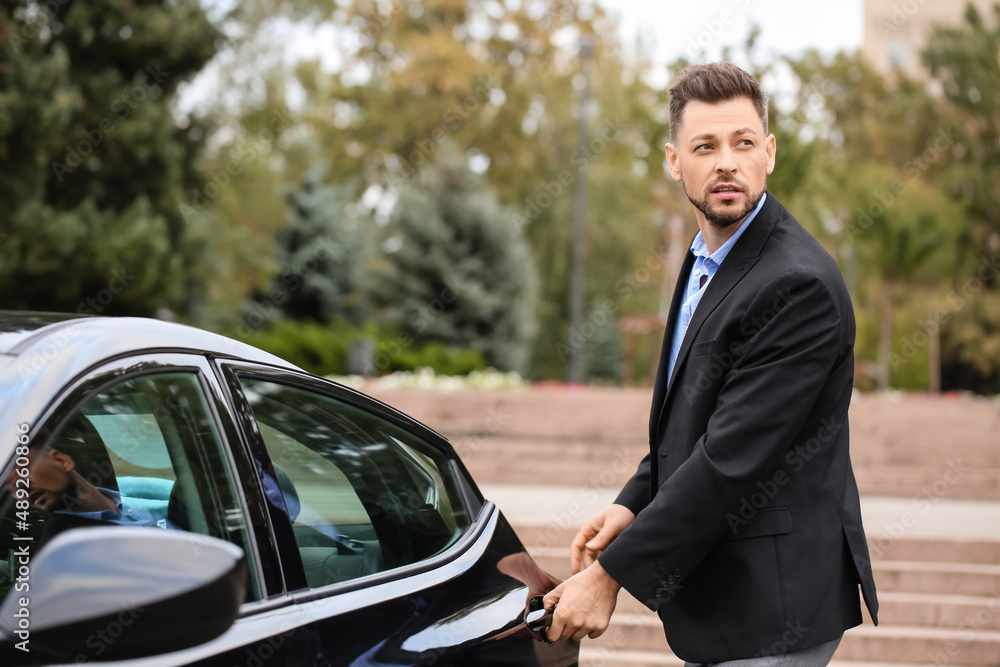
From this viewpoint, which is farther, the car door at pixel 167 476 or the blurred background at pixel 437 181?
the blurred background at pixel 437 181

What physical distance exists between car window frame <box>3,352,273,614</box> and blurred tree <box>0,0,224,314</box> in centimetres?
1349

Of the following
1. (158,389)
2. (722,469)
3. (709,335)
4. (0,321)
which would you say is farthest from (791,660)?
(0,321)

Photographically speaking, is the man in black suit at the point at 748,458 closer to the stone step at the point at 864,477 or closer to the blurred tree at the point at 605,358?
the stone step at the point at 864,477

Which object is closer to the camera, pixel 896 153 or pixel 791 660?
pixel 791 660

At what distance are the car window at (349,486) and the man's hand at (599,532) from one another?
0.29m

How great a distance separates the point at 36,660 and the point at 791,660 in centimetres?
140

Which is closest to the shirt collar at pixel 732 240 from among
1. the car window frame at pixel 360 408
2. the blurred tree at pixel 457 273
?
the car window frame at pixel 360 408

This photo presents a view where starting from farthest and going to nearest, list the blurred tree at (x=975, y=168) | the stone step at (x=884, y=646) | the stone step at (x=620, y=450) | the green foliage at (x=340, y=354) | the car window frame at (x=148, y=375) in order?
the blurred tree at (x=975, y=168), the green foliage at (x=340, y=354), the stone step at (x=620, y=450), the stone step at (x=884, y=646), the car window frame at (x=148, y=375)

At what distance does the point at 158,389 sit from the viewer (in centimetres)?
164

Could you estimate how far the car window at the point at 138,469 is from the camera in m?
1.58

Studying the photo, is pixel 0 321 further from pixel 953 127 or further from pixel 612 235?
pixel 953 127

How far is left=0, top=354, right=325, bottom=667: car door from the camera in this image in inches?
59.1

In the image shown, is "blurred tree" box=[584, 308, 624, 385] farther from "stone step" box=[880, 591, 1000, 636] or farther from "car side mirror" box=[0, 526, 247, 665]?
"car side mirror" box=[0, 526, 247, 665]

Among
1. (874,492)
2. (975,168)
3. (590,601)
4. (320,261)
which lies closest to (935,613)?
(874,492)
